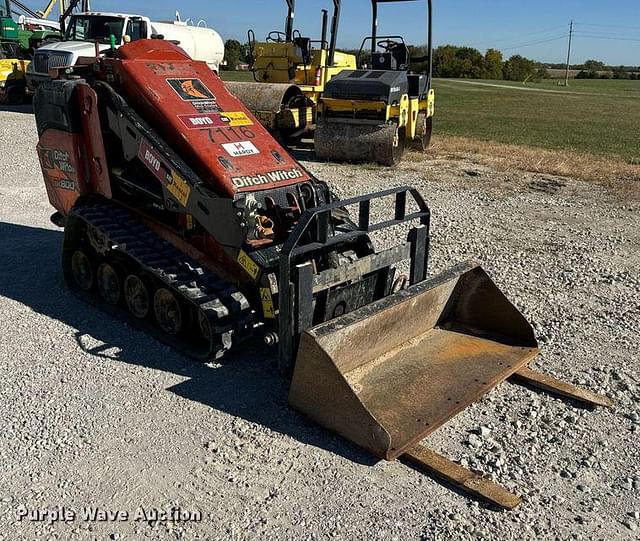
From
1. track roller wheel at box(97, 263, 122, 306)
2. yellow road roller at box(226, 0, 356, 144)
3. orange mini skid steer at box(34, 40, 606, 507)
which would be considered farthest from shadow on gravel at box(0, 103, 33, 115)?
track roller wheel at box(97, 263, 122, 306)

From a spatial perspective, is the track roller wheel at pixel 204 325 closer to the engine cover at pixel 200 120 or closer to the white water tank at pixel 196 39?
the engine cover at pixel 200 120

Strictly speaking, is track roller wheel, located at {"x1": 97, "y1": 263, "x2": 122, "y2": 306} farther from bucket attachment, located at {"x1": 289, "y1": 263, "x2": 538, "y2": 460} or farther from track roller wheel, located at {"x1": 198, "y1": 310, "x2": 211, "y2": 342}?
bucket attachment, located at {"x1": 289, "y1": 263, "x2": 538, "y2": 460}

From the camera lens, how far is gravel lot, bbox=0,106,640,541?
3281 millimetres

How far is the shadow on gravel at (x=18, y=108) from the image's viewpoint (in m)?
18.6

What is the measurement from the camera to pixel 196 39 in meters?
20.1

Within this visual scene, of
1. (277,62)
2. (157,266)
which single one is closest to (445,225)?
(157,266)

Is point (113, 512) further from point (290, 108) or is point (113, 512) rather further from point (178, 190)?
point (290, 108)

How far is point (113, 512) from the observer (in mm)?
3279

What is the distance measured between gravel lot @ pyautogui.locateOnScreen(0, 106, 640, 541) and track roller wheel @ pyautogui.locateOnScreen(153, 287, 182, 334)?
18cm

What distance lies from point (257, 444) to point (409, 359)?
4.23 feet

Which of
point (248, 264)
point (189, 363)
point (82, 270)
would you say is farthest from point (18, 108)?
point (248, 264)

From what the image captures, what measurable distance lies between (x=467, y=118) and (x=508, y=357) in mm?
20653

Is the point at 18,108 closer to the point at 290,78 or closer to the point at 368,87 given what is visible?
the point at 290,78

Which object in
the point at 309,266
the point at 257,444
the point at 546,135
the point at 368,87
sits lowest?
the point at 257,444
